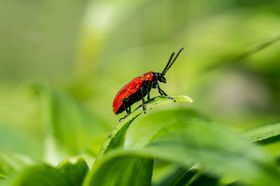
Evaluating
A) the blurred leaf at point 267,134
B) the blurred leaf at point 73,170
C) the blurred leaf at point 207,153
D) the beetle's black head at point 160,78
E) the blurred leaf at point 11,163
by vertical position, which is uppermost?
the beetle's black head at point 160,78

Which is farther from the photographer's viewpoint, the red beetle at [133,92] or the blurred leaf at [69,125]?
the red beetle at [133,92]

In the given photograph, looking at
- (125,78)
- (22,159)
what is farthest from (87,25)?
(22,159)

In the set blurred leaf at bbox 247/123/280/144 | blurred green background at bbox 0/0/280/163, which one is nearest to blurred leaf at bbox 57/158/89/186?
blurred leaf at bbox 247/123/280/144

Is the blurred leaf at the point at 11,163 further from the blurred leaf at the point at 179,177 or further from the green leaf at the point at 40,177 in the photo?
the blurred leaf at the point at 179,177

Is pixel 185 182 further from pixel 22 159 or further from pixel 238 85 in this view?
pixel 238 85

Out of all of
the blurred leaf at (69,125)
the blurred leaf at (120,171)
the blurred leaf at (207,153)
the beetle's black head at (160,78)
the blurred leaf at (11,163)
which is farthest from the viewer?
the beetle's black head at (160,78)

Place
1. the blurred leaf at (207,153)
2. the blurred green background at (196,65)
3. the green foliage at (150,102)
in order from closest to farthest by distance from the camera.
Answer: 1. the blurred leaf at (207,153)
2. the green foliage at (150,102)
3. the blurred green background at (196,65)

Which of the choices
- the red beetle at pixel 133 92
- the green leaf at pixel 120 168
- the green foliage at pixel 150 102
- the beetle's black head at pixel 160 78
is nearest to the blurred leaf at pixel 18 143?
the green foliage at pixel 150 102

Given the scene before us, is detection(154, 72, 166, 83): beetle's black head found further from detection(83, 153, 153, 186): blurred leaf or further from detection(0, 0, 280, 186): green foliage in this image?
detection(83, 153, 153, 186): blurred leaf
